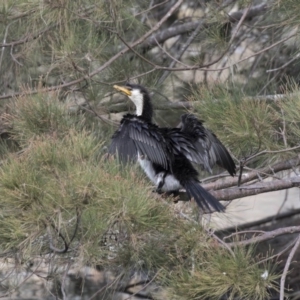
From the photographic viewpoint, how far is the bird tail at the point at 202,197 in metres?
1.98

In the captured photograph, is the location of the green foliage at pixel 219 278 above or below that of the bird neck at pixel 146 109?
above

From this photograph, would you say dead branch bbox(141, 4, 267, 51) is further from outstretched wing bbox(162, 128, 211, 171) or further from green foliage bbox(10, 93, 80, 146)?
green foliage bbox(10, 93, 80, 146)

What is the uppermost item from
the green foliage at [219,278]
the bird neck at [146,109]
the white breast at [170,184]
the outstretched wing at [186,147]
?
the green foliage at [219,278]

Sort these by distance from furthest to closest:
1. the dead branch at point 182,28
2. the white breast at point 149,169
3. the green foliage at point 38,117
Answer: the dead branch at point 182,28
the white breast at point 149,169
the green foliage at point 38,117

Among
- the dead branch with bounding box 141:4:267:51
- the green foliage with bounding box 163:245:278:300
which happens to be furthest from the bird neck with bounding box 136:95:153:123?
the green foliage with bounding box 163:245:278:300

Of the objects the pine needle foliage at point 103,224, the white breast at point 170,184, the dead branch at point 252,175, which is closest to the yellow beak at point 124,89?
the white breast at point 170,184

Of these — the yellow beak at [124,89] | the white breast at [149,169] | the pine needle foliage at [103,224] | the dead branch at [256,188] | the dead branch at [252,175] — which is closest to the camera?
the pine needle foliage at [103,224]

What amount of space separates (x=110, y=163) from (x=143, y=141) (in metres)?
0.56

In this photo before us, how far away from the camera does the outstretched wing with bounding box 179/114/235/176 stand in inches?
89.2

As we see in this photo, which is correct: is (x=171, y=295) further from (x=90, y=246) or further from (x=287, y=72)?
(x=287, y=72)

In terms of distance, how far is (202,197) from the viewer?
206cm

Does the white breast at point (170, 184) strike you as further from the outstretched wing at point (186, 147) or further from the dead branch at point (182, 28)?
the dead branch at point (182, 28)

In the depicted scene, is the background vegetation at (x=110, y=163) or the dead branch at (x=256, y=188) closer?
the background vegetation at (x=110, y=163)

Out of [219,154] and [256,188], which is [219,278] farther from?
[219,154]
